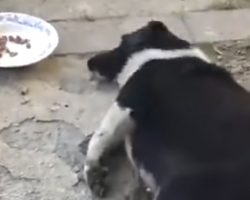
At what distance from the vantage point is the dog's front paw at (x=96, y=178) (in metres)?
2.52

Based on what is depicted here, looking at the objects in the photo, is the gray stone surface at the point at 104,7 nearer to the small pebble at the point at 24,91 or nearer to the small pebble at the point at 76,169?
the small pebble at the point at 24,91

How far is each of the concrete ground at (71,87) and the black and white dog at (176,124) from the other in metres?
0.11

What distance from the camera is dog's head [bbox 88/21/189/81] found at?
2713mm

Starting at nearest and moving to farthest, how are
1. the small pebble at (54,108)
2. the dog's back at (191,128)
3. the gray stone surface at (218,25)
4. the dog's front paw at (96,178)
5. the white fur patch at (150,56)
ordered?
the dog's back at (191,128) < the dog's front paw at (96,178) < the white fur patch at (150,56) < the small pebble at (54,108) < the gray stone surface at (218,25)

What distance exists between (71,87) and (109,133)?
0.44m

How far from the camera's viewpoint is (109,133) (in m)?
2.57

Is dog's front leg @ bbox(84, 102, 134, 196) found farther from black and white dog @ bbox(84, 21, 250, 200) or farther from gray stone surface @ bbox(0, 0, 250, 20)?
gray stone surface @ bbox(0, 0, 250, 20)

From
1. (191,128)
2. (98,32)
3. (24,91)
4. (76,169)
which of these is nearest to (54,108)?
(24,91)

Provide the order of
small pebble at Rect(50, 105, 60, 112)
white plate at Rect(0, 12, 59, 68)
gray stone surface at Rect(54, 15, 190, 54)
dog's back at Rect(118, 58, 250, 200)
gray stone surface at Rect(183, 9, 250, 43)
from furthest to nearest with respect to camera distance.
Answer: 1. gray stone surface at Rect(183, 9, 250, 43)
2. gray stone surface at Rect(54, 15, 190, 54)
3. white plate at Rect(0, 12, 59, 68)
4. small pebble at Rect(50, 105, 60, 112)
5. dog's back at Rect(118, 58, 250, 200)

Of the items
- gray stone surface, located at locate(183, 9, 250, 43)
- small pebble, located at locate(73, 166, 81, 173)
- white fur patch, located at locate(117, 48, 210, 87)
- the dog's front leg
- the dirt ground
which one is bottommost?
small pebble, located at locate(73, 166, 81, 173)

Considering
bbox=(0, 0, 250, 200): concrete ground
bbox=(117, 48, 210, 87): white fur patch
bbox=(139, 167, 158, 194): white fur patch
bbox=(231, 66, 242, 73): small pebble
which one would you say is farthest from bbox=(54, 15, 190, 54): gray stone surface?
bbox=(139, 167, 158, 194): white fur patch

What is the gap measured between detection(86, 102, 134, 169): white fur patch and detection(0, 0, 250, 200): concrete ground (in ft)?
0.25

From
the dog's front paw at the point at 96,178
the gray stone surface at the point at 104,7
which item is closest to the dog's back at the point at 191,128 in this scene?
the dog's front paw at the point at 96,178

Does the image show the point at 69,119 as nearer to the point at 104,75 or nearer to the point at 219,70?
the point at 104,75
